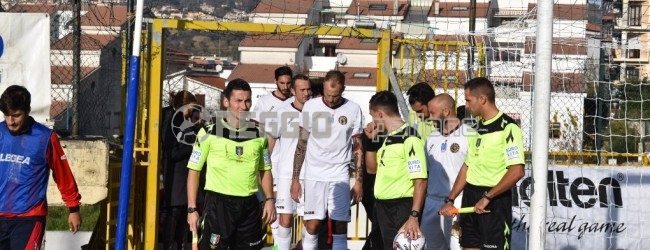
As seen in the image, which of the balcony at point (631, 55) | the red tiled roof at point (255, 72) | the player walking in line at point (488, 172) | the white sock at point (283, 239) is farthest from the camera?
the red tiled roof at point (255, 72)

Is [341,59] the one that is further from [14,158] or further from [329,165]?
[14,158]

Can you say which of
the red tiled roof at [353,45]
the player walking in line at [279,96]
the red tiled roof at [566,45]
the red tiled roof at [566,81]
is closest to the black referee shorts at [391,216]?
the player walking in line at [279,96]

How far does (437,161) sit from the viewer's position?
9.92m

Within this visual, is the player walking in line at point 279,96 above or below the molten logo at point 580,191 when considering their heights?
above

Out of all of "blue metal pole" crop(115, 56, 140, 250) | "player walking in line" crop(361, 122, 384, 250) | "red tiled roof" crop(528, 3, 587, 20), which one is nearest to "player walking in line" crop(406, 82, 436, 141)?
"player walking in line" crop(361, 122, 384, 250)

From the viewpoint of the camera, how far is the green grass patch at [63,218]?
50.3ft

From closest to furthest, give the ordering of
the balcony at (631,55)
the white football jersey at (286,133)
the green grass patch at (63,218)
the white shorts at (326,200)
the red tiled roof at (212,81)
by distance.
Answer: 1. the white shorts at (326,200)
2. the white football jersey at (286,133)
3. the balcony at (631,55)
4. the green grass patch at (63,218)
5. the red tiled roof at (212,81)

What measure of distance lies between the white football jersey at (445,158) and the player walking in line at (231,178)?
188cm

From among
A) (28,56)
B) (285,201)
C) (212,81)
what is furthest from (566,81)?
(212,81)

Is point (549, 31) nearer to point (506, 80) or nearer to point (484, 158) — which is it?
point (484, 158)

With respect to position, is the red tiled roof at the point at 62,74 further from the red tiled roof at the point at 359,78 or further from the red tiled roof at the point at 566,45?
the red tiled roof at the point at 359,78

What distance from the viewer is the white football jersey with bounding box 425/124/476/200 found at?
9.83 meters

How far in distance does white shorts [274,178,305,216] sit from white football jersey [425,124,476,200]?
129 cm

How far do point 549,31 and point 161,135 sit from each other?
14.8 feet
